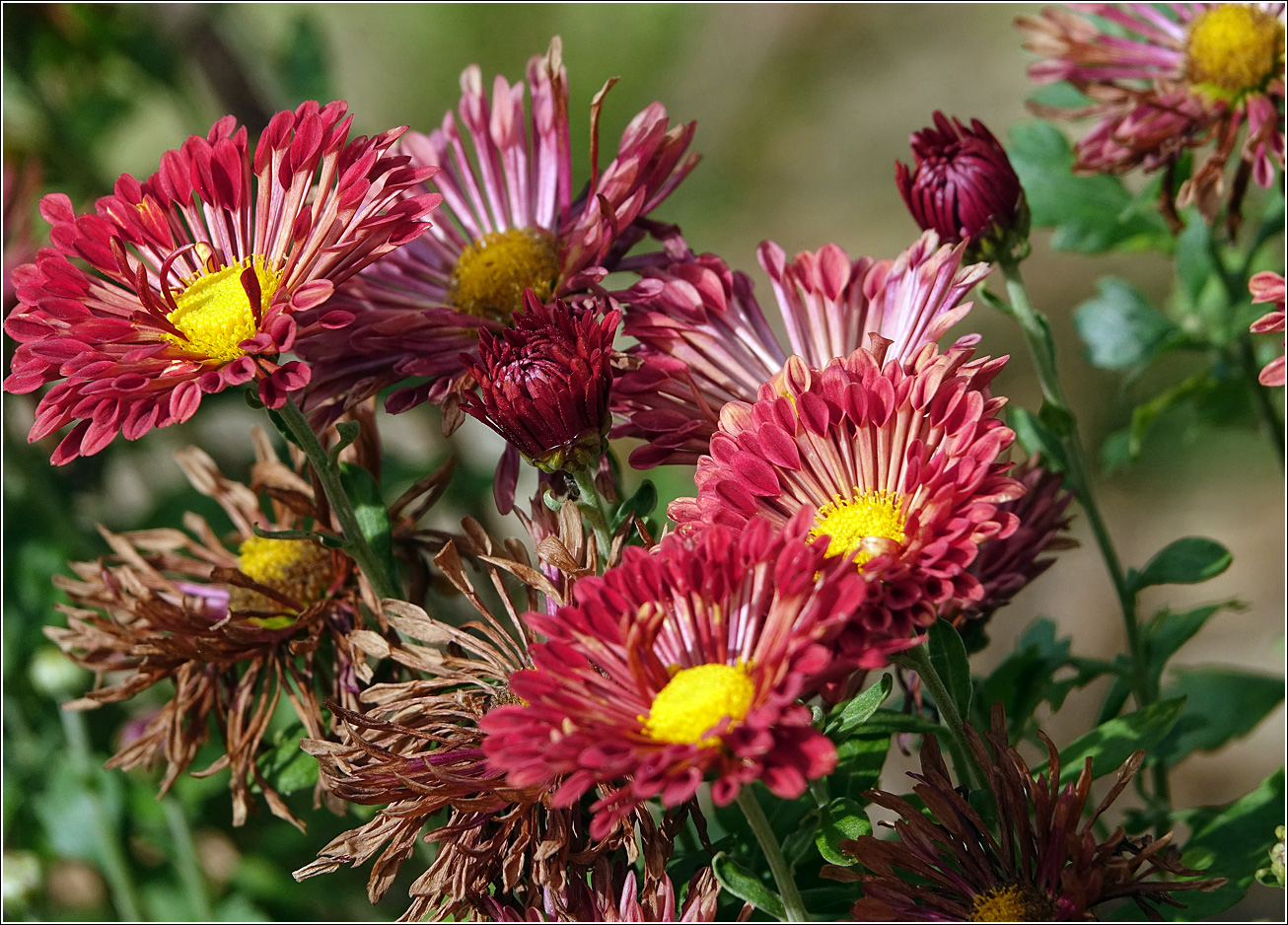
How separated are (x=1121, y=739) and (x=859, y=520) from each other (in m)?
0.25

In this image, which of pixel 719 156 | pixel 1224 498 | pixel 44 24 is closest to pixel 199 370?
pixel 44 24

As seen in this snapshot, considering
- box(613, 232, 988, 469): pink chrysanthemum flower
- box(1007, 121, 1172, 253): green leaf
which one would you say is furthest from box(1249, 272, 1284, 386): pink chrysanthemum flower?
box(1007, 121, 1172, 253): green leaf

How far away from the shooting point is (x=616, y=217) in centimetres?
68

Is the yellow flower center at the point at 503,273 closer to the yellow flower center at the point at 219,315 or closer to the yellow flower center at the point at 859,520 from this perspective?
the yellow flower center at the point at 219,315

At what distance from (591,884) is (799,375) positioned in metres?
0.28

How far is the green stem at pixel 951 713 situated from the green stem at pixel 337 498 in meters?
0.31

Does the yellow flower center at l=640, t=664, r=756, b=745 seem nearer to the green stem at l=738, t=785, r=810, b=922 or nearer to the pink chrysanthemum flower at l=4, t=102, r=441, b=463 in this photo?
the green stem at l=738, t=785, r=810, b=922

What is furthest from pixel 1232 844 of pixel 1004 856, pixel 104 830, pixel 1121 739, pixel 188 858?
pixel 104 830

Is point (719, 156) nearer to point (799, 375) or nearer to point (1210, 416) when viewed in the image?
point (1210, 416)

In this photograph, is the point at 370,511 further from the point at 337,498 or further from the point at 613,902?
the point at 613,902

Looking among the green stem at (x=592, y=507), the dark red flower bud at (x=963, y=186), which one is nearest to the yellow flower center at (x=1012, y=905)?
the green stem at (x=592, y=507)

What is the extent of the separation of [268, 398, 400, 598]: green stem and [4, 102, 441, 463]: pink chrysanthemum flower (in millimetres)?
39

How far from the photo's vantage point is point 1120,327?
1029 millimetres

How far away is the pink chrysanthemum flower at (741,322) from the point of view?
0.64 m
